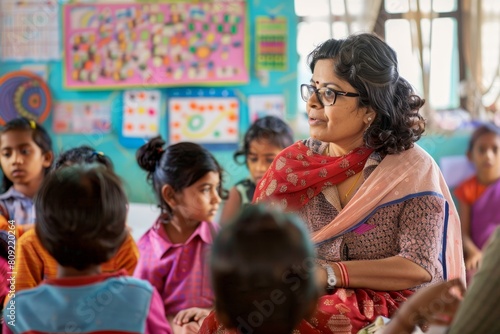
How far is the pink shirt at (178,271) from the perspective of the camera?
9.68 feet

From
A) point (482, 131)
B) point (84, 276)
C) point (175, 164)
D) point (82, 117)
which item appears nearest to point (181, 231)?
point (175, 164)

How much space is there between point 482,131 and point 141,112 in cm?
239

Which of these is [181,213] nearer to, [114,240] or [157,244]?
[157,244]

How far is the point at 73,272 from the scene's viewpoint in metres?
1.79

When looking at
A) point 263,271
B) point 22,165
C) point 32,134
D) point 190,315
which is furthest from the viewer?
point 32,134

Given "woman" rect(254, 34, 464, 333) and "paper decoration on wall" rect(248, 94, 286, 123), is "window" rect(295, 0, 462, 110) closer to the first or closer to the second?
"paper decoration on wall" rect(248, 94, 286, 123)

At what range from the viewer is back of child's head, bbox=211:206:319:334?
5.05 feet

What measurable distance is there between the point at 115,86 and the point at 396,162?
2996 millimetres

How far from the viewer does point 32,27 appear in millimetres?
5039

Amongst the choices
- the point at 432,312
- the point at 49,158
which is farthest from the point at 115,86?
the point at 432,312

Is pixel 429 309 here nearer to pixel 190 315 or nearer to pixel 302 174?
pixel 302 174

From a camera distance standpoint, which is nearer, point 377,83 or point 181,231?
point 377,83

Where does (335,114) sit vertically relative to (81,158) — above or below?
above

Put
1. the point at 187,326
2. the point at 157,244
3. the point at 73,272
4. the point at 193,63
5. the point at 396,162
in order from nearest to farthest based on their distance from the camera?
the point at 73,272 < the point at 396,162 < the point at 187,326 < the point at 157,244 < the point at 193,63
